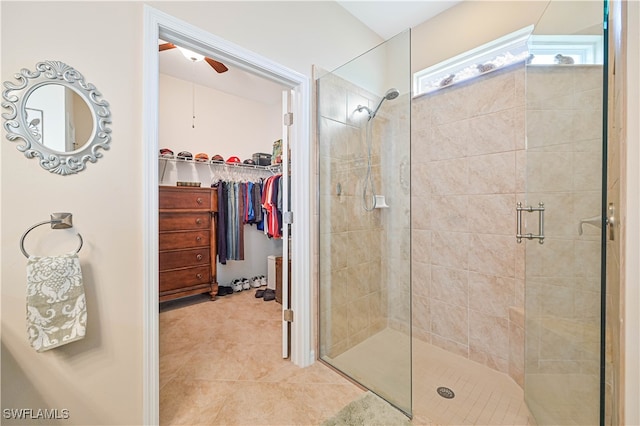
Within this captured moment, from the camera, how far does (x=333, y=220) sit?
2.06 metres

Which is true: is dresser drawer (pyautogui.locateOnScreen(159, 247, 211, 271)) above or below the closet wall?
below

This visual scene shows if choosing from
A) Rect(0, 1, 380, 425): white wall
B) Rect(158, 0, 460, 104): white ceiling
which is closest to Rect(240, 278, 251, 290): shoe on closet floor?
Rect(0, 1, 380, 425): white wall

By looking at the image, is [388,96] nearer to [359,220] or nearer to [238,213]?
[359,220]

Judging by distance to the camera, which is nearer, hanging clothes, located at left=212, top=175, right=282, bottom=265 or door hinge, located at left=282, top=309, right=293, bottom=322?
door hinge, located at left=282, top=309, right=293, bottom=322

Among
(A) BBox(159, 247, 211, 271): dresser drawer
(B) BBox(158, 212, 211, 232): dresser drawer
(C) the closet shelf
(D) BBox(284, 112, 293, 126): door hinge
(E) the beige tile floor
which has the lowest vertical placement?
(E) the beige tile floor

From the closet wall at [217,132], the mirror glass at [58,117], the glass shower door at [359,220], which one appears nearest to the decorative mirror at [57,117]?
the mirror glass at [58,117]

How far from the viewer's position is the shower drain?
64.4 inches

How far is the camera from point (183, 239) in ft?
10.3

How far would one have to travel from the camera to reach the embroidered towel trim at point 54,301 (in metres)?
1.02

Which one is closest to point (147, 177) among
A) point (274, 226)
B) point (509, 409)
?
point (274, 226)

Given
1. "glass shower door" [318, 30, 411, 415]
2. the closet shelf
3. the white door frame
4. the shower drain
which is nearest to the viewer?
the white door frame

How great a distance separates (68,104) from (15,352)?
1.03 m

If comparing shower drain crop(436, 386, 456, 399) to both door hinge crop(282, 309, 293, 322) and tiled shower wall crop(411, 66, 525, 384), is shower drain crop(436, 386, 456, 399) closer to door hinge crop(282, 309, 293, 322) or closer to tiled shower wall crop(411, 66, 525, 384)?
tiled shower wall crop(411, 66, 525, 384)

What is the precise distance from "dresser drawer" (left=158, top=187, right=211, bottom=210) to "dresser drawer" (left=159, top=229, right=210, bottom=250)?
32cm
